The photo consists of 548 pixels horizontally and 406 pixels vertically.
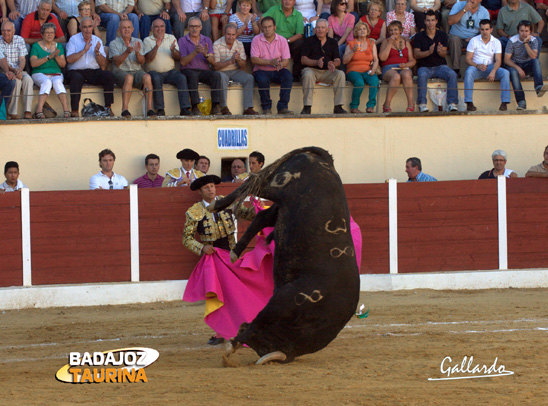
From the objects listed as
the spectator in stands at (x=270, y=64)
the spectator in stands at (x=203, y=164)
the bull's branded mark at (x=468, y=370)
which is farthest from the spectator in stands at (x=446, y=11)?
the bull's branded mark at (x=468, y=370)

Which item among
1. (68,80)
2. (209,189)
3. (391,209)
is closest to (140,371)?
(209,189)

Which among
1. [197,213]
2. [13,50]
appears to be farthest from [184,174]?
[197,213]

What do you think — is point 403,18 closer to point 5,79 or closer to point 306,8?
point 306,8

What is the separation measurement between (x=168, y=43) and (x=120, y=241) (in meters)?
2.61

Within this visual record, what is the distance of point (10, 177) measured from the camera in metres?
9.04

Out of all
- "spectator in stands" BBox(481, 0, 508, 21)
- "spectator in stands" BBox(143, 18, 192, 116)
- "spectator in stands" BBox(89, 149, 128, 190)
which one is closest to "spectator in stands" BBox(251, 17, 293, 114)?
"spectator in stands" BBox(143, 18, 192, 116)

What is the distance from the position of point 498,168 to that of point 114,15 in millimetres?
4920

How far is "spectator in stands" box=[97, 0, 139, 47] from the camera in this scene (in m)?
10.6

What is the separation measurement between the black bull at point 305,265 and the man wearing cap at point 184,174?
414 cm

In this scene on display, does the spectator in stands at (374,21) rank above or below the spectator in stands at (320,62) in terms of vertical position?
above

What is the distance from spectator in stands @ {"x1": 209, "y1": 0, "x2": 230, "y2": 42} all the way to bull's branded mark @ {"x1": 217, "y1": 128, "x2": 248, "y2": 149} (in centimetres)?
131

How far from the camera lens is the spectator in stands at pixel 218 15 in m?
10.9

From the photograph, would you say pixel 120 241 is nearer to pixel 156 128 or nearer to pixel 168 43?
pixel 156 128

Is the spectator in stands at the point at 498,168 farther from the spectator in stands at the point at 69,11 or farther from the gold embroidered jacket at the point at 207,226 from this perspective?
the spectator in stands at the point at 69,11
